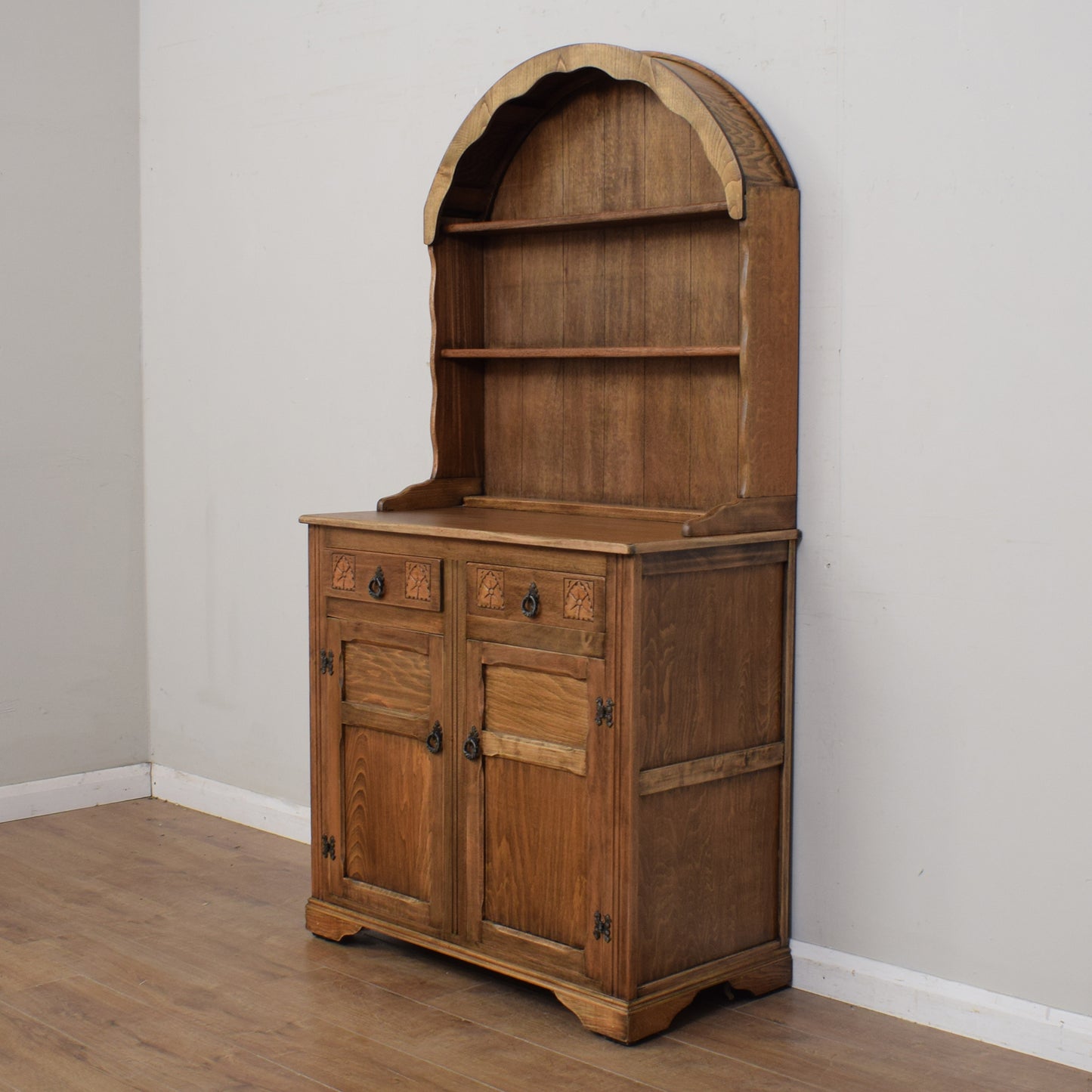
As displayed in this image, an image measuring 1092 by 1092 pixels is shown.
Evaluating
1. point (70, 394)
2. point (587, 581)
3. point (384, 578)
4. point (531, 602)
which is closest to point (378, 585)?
point (384, 578)

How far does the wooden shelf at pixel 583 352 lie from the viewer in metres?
3.34

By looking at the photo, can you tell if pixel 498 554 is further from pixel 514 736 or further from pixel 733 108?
pixel 733 108

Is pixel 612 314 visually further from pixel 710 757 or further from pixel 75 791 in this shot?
pixel 75 791

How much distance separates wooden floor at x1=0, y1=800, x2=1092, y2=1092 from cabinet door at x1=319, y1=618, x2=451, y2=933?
0.18m

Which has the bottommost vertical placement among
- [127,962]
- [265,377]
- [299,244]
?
[127,962]

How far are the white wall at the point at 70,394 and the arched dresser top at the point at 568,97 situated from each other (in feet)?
5.68

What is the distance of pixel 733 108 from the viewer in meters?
3.34

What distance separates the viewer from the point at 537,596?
3.21 m

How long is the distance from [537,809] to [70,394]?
2.67 metres

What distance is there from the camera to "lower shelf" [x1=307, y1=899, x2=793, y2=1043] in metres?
3.10

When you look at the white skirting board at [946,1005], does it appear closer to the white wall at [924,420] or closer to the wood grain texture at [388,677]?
the white wall at [924,420]

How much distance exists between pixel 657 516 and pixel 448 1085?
146 centimetres

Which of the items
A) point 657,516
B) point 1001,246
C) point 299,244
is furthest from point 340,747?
point 1001,246

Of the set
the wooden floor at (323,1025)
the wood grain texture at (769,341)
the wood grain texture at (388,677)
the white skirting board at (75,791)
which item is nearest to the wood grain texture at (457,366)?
the wood grain texture at (388,677)
